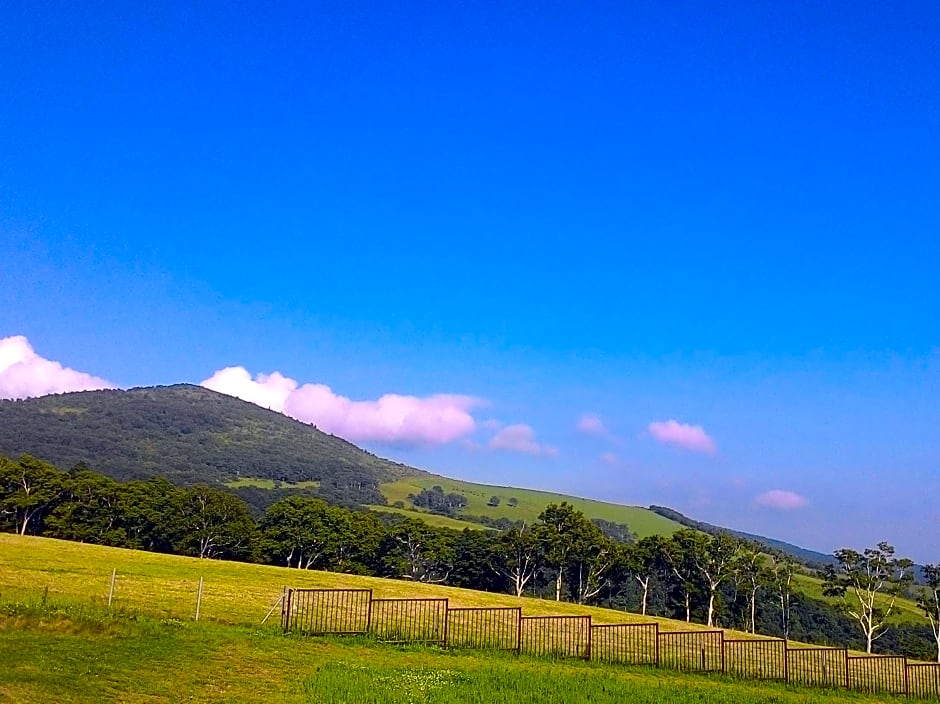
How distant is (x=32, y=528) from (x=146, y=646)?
7617 cm

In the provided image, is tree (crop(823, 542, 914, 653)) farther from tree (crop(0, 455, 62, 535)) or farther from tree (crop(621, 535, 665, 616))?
tree (crop(0, 455, 62, 535))

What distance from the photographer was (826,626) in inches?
4053

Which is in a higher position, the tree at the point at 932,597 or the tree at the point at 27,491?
the tree at the point at 27,491

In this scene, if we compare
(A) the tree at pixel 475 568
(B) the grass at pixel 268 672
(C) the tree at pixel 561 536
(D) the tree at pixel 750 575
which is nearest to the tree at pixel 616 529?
(A) the tree at pixel 475 568

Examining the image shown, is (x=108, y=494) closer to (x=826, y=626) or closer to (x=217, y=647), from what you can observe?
(x=217, y=647)

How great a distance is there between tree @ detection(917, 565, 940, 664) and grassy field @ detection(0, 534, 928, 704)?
6140cm

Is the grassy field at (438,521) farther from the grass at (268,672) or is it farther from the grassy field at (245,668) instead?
the grass at (268,672)

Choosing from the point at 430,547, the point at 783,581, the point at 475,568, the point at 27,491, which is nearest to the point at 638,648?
the point at 430,547

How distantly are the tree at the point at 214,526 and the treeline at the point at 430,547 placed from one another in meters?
0.12

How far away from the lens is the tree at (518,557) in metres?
94.4

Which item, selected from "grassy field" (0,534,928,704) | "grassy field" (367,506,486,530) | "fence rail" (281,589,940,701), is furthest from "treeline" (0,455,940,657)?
"fence rail" (281,589,940,701)

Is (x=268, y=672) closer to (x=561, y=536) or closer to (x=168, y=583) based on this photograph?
(x=168, y=583)

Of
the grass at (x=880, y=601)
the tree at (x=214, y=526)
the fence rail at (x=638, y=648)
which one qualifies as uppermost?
the tree at (x=214, y=526)

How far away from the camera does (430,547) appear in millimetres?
95188
